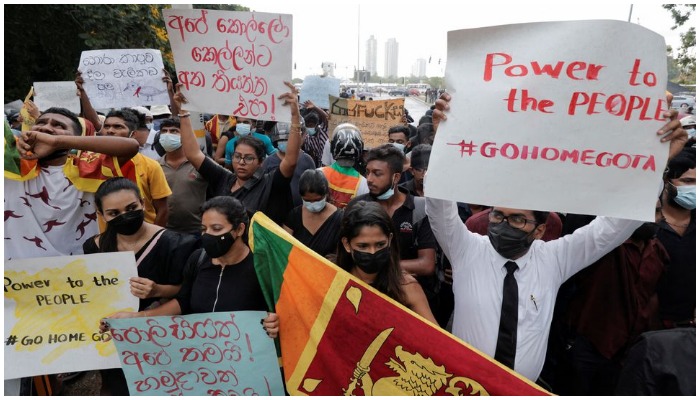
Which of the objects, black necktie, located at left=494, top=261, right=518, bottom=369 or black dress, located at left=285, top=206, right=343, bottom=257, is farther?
black dress, located at left=285, top=206, right=343, bottom=257

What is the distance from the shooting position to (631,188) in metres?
2.11

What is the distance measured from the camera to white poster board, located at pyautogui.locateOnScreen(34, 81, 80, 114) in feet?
16.9

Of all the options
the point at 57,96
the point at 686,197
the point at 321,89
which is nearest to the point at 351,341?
the point at 686,197

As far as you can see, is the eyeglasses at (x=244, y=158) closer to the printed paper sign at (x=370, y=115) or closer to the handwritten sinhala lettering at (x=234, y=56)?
the handwritten sinhala lettering at (x=234, y=56)

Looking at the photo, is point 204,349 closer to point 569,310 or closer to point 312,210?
point 312,210

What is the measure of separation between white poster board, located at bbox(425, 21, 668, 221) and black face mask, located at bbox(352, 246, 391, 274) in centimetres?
45

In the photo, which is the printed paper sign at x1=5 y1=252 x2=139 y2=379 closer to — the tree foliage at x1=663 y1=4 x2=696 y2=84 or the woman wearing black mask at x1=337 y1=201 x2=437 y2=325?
the woman wearing black mask at x1=337 y1=201 x2=437 y2=325

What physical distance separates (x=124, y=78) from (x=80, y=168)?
1.85 m

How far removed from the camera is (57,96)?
518 cm

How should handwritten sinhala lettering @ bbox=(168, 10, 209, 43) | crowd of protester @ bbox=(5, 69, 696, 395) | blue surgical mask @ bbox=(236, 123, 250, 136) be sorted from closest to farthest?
crowd of protester @ bbox=(5, 69, 696, 395) → handwritten sinhala lettering @ bbox=(168, 10, 209, 43) → blue surgical mask @ bbox=(236, 123, 250, 136)

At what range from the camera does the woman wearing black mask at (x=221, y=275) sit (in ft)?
8.39

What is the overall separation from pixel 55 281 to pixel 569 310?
2.89 meters

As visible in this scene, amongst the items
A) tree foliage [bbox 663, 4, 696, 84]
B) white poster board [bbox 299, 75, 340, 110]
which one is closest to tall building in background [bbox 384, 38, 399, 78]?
Answer: tree foliage [bbox 663, 4, 696, 84]

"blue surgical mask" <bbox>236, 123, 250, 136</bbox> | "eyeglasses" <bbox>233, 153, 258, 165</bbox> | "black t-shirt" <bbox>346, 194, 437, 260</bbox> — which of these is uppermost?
"eyeglasses" <bbox>233, 153, 258, 165</bbox>
